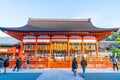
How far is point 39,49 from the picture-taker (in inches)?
1180

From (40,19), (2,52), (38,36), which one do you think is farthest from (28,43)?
(2,52)

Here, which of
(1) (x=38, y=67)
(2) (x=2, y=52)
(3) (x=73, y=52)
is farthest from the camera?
(2) (x=2, y=52)

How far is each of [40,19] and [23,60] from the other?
10668mm

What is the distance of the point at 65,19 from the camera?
37.2 meters

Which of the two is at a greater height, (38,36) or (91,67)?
(38,36)

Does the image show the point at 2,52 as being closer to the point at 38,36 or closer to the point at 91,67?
the point at 38,36

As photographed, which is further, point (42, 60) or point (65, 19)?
point (65, 19)

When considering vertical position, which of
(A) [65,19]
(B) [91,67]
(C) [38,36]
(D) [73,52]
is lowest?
(B) [91,67]

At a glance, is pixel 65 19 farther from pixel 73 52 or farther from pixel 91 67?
pixel 91 67

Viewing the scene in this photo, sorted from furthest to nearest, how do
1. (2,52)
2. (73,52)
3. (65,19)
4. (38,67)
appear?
(2,52) → (65,19) → (73,52) → (38,67)

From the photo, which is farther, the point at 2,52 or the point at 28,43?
the point at 2,52

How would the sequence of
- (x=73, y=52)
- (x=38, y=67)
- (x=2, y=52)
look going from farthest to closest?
(x=2, y=52) → (x=73, y=52) → (x=38, y=67)

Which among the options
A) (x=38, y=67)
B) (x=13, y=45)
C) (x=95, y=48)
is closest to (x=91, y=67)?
(x=95, y=48)

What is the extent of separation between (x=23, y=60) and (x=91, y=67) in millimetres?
8619
